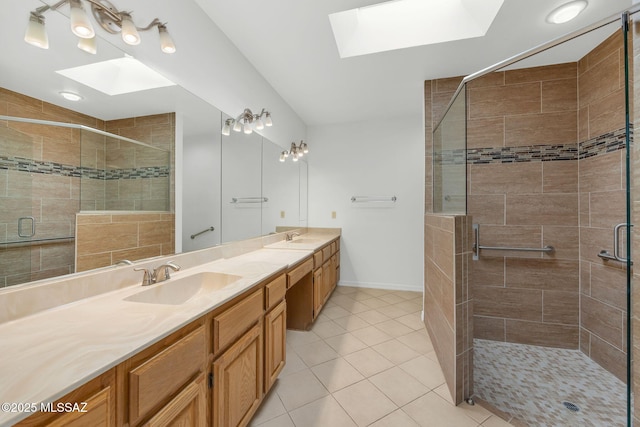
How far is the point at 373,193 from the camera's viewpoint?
3707mm

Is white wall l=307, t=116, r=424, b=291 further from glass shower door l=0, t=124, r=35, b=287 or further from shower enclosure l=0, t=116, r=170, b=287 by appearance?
glass shower door l=0, t=124, r=35, b=287

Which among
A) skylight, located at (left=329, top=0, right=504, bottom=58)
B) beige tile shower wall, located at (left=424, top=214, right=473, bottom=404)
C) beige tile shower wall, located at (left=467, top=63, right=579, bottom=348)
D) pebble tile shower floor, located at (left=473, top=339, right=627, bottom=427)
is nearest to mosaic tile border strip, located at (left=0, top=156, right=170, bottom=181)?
skylight, located at (left=329, top=0, right=504, bottom=58)

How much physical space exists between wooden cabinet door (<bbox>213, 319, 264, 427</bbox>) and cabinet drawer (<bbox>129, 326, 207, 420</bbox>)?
0.14 meters

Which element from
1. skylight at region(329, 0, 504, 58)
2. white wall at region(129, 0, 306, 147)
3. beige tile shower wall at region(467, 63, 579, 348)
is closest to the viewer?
white wall at region(129, 0, 306, 147)

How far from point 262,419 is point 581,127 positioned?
325 centimetres

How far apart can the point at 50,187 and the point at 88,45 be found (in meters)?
0.64

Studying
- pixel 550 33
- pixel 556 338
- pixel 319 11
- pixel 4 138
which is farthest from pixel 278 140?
pixel 556 338

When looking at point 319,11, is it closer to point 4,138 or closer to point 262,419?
point 4,138

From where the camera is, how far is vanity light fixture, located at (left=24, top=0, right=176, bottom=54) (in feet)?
3.03

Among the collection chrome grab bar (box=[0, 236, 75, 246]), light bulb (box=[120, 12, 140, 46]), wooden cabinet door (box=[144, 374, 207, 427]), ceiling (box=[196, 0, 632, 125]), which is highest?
ceiling (box=[196, 0, 632, 125])

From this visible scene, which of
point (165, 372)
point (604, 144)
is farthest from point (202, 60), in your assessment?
point (604, 144)

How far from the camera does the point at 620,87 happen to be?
175 cm

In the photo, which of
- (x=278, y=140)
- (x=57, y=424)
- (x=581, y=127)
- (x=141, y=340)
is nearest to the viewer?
(x=57, y=424)

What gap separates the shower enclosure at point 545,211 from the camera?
1.76 m
